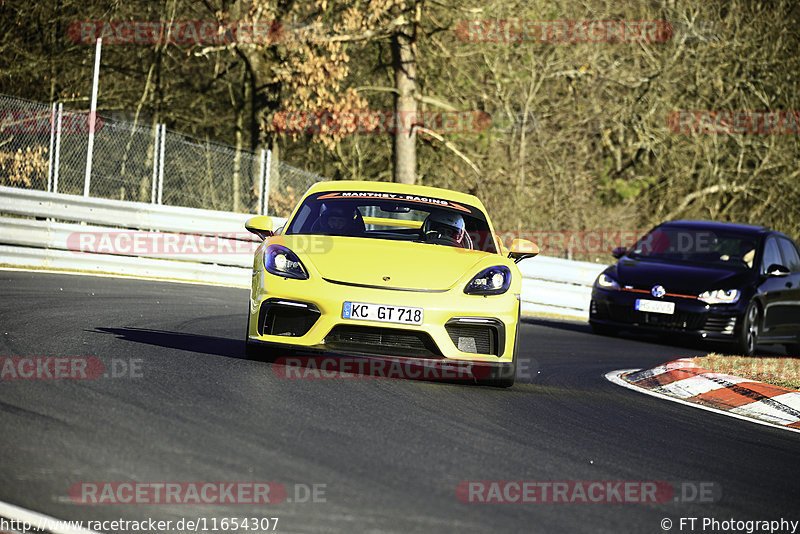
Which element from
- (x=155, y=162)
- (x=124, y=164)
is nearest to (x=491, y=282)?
(x=155, y=162)

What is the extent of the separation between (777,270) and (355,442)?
9626 mm

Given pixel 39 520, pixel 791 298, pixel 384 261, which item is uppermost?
pixel 384 261

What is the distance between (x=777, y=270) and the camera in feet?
45.2

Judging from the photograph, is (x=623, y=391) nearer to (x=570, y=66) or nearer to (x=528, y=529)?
(x=528, y=529)

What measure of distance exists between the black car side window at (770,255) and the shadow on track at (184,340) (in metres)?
7.35

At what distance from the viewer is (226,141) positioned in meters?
31.4

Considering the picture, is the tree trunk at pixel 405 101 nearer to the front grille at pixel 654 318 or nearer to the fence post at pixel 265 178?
the fence post at pixel 265 178

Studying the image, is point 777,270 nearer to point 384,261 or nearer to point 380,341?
point 384,261

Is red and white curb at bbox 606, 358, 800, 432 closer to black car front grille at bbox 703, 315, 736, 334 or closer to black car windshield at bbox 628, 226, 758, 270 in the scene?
black car front grille at bbox 703, 315, 736, 334

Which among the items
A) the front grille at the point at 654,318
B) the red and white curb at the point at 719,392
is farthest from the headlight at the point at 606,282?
the red and white curb at the point at 719,392

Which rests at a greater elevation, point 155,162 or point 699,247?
point 155,162

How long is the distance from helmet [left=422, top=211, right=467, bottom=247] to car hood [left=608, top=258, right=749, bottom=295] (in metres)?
5.44

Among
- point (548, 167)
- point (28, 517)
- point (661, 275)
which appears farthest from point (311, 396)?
point (548, 167)

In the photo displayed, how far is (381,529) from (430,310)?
10.7 feet
